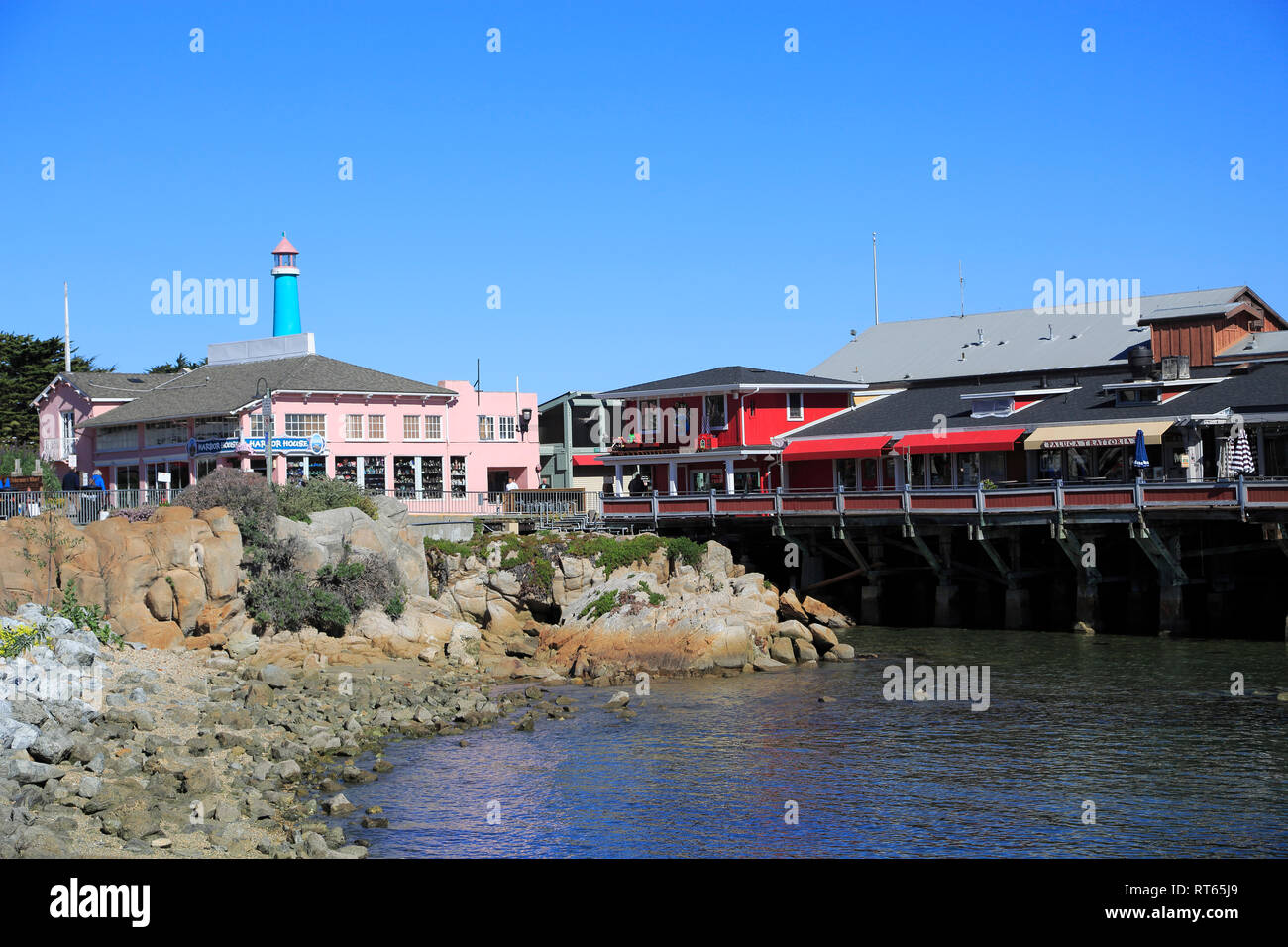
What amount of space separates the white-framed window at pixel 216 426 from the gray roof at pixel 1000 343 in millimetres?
30677

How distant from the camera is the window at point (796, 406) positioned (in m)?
54.6

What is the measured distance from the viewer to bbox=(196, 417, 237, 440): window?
55844mm

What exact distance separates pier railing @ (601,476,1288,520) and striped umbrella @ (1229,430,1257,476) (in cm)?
227

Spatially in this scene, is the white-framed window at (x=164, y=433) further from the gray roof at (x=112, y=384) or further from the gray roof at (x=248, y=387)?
the gray roof at (x=112, y=384)

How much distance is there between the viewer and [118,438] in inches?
2434

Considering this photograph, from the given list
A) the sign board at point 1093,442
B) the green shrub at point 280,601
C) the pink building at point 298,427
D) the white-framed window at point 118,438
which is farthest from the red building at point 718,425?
the white-framed window at point 118,438

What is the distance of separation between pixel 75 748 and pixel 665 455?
119ft

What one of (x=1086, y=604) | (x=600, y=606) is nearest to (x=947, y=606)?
(x=1086, y=604)

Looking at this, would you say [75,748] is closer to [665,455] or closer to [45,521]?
[45,521]

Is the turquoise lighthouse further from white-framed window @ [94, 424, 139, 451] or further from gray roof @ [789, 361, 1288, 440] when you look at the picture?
gray roof @ [789, 361, 1288, 440]

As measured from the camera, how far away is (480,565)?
4550 centimetres

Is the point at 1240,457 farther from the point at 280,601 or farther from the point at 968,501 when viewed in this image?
the point at 280,601
